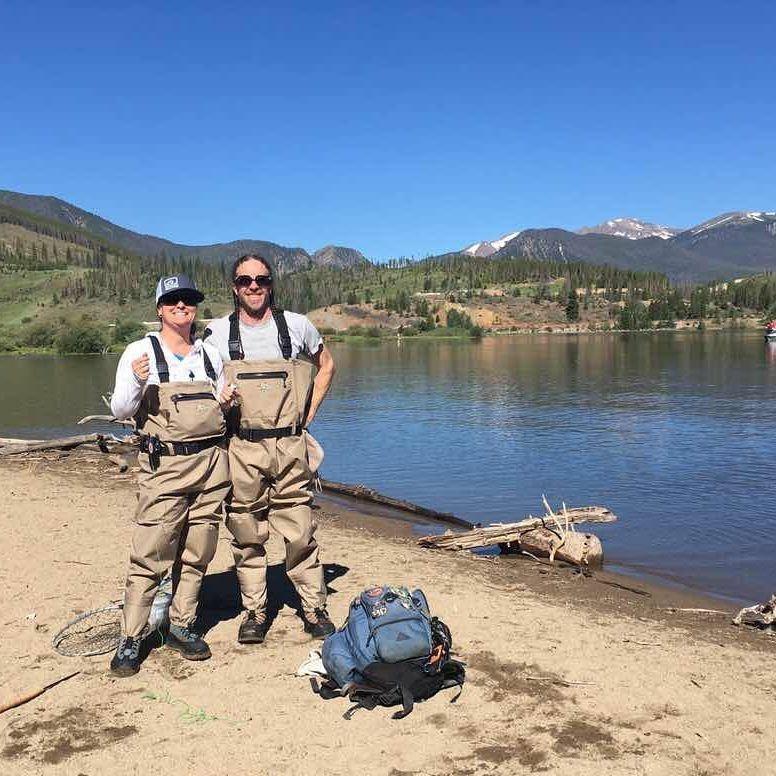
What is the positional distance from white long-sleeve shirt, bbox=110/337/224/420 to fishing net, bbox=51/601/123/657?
2307 millimetres

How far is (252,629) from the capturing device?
6.90 m

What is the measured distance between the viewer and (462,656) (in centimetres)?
670

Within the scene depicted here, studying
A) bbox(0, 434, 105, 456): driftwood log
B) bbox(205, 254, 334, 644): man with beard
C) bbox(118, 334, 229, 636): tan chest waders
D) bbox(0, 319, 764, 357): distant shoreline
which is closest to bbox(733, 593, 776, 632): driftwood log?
bbox(205, 254, 334, 644): man with beard

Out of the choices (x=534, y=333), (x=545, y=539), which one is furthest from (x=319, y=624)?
(x=534, y=333)

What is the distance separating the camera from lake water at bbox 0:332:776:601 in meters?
14.7

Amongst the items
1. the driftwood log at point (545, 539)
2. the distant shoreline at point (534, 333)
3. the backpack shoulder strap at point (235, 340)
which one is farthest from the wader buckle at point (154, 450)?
the distant shoreline at point (534, 333)

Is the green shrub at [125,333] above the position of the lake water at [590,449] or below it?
above

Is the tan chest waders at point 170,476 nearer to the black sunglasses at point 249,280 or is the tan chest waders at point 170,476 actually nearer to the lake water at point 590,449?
the black sunglasses at point 249,280

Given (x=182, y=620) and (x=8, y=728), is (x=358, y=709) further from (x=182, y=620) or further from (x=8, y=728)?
(x=8, y=728)

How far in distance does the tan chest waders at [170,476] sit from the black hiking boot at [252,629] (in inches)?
37.4

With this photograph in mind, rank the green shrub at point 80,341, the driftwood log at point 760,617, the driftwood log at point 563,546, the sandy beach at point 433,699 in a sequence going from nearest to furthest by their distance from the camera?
the sandy beach at point 433,699 → the driftwood log at point 760,617 → the driftwood log at point 563,546 → the green shrub at point 80,341

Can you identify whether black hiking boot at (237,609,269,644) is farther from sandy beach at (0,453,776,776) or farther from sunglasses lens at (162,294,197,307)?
sunglasses lens at (162,294,197,307)

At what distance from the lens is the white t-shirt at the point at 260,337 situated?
6.65 m

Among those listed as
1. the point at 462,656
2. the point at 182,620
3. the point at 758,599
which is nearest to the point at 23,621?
the point at 182,620
